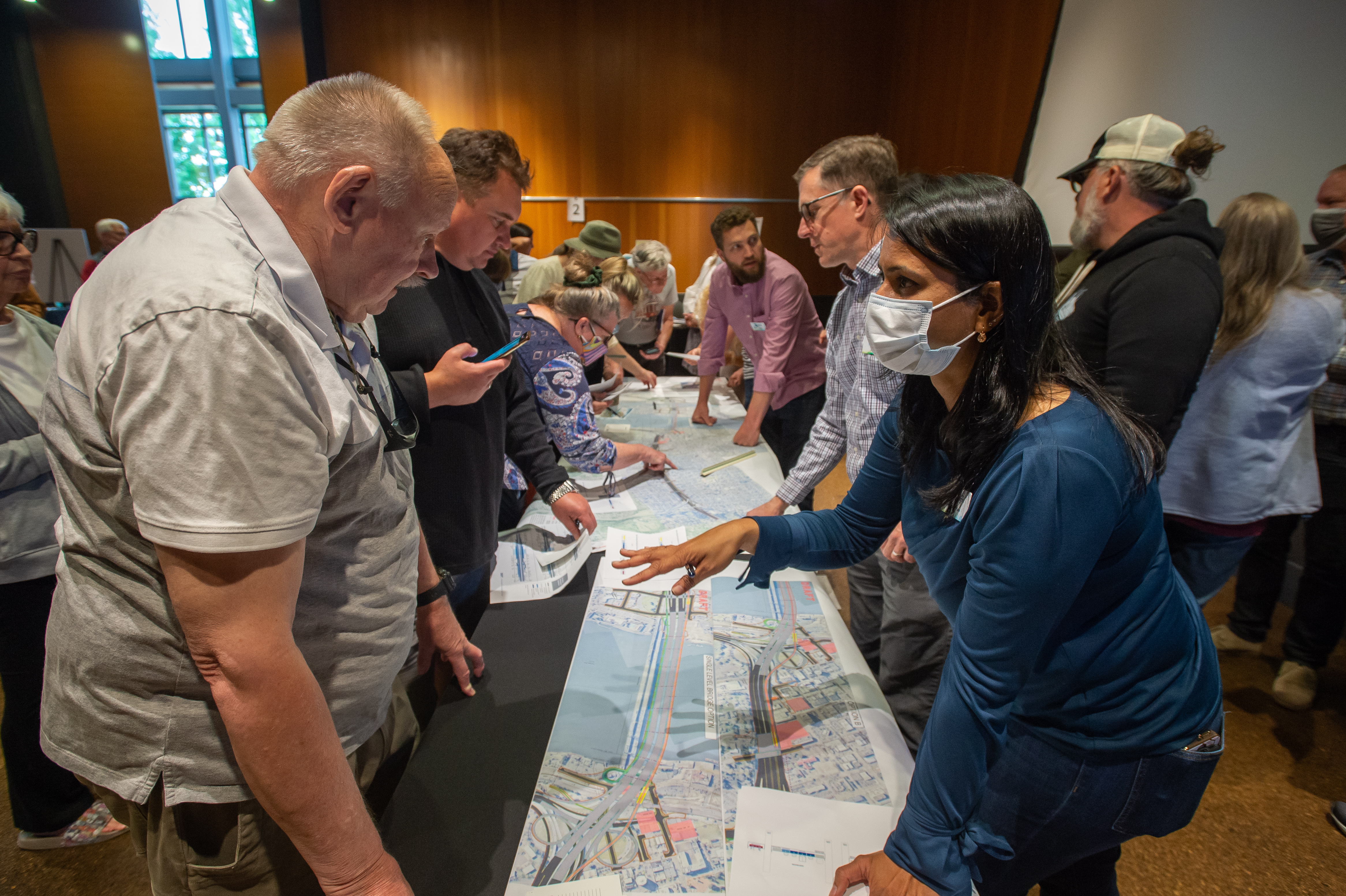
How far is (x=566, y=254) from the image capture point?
3102 mm

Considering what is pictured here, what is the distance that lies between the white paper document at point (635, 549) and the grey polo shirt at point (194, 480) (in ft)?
2.57

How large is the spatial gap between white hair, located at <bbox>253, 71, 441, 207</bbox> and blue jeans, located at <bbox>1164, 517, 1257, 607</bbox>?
7.84ft

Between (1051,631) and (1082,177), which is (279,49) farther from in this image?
(1051,631)

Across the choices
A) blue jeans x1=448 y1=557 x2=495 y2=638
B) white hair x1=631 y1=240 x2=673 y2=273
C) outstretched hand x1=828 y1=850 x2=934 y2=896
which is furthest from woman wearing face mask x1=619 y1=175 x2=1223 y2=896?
white hair x1=631 y1=240 x2=673 y2=273

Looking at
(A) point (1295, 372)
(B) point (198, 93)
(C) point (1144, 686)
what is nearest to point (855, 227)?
(C) point (1144, 686)

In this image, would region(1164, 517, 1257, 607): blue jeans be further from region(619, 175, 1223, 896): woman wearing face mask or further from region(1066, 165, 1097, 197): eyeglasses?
region(619, 175, 1223, 896): woman wearing face mask

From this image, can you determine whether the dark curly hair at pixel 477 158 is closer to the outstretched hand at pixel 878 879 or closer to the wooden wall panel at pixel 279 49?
the outstretched hand at pixel 878 879

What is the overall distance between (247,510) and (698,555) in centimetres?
69

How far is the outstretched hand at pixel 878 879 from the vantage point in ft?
2.42

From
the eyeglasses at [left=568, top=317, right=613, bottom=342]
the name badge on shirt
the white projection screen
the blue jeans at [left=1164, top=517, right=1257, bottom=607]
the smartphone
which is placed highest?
the white projection screen

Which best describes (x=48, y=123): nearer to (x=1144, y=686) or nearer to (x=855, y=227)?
(x=855, y=227)

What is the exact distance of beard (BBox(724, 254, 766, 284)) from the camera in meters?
2.79

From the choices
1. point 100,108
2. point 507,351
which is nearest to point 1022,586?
point 507,351

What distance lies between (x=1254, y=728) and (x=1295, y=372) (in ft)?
4.38
